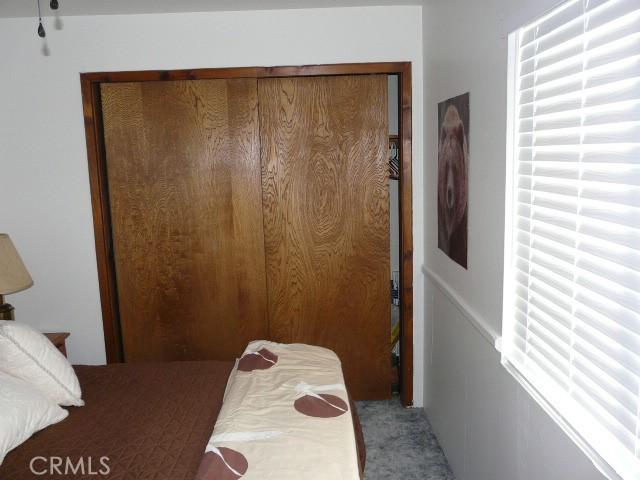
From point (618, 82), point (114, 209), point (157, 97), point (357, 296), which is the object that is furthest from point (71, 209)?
point (618, 82)

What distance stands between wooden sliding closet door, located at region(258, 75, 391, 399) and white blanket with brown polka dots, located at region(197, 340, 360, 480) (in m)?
0.98

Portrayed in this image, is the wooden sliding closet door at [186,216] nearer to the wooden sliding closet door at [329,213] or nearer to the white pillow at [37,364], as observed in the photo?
the wooden sliding closet door at [329,213]

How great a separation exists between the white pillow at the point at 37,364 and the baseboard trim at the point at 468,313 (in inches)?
59.8

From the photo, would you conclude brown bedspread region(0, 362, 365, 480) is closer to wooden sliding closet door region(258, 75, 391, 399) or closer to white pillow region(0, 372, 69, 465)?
white pillow region(0, 372, 69, 465)

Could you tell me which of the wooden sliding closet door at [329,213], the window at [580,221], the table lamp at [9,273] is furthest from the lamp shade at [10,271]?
the window at [580,221]

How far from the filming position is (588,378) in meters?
1.37

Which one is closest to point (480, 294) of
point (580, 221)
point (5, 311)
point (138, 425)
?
point (580, 221)

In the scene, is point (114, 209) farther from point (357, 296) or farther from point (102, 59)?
point (357, 296)

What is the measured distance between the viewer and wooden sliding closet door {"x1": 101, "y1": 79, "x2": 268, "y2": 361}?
10.4 ft

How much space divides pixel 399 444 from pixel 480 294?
1.18m

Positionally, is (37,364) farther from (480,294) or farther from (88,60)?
(88,60)

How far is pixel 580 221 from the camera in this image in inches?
54.6

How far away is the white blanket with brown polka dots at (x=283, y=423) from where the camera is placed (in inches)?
61.2

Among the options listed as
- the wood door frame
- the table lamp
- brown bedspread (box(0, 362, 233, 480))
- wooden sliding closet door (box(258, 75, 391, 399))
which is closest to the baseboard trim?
the wood door frame
